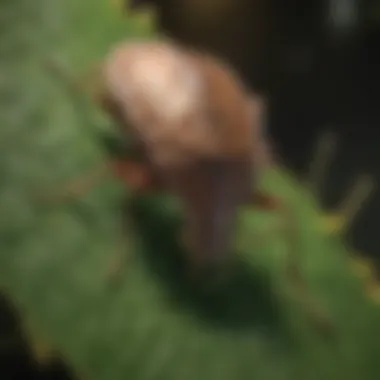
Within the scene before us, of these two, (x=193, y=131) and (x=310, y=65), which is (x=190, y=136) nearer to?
(x=193, y=131)

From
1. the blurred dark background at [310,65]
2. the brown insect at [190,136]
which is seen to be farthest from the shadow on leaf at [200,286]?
the blurred dark background at [310,65]

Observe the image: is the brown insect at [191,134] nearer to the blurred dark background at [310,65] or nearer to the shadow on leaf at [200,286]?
the shadow on leaf at [200,286]

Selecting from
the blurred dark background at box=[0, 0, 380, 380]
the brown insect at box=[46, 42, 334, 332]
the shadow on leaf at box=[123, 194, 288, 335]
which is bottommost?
the shadow on leaf at box=[123, 194, 288, 335]

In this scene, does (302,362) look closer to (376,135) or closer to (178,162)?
(178,162)

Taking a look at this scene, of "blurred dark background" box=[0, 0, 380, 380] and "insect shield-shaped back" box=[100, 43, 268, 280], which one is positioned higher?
"blurred dark background" box=[0, 0, 380, 380]

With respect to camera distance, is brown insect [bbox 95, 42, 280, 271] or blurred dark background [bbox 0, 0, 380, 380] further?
blurred dark background [bbox 0, 0, 380, 380]

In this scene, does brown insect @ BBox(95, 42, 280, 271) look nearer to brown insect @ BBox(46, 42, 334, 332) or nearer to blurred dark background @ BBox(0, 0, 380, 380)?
brown insect @ BBox(46, 42, 334, 332)

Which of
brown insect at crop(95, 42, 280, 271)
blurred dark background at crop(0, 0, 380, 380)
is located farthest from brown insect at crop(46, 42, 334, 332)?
blurred dark background at crop(0, 0, 380, 380)

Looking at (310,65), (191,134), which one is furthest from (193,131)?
(310,65)
